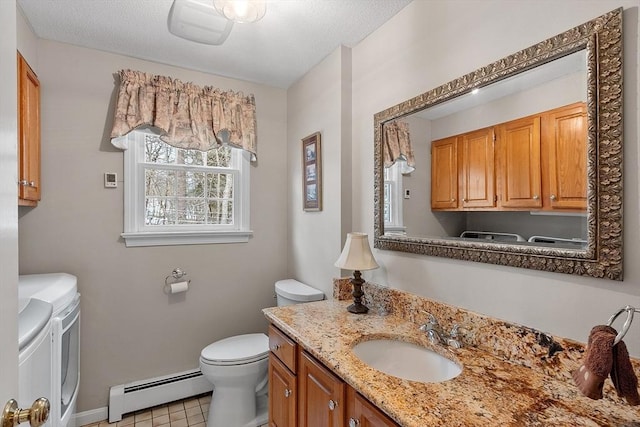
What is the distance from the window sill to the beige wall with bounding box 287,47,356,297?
1.54ft

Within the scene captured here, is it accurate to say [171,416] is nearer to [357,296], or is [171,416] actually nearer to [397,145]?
[357,296]

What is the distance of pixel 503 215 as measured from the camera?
1.27 m

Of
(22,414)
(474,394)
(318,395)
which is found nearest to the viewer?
(22,414)

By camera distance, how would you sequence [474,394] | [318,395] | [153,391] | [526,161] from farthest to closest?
[153,391] → [318,395] → [526,161] → [474,394]

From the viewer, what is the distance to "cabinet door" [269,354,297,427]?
1.52 meters

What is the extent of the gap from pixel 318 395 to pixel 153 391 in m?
1.58

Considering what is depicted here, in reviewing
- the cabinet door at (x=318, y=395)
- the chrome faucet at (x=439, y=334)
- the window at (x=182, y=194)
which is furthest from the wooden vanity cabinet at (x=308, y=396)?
the window at (x=182, y=194)

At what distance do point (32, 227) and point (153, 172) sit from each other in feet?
2.55

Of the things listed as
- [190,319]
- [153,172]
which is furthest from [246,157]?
[190,319]

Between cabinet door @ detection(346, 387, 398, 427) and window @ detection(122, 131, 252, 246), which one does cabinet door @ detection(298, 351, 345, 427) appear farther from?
window @ detection(122, 131, 252, 246)

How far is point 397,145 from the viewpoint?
1.77 m

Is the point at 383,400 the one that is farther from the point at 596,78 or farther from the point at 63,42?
the point at 63,42

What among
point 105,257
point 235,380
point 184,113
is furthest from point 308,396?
point 184,113

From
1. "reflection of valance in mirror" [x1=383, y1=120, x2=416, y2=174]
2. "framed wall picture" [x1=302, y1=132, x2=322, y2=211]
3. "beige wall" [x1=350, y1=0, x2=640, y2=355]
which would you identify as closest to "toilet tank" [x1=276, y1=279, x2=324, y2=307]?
"beige wall" [x1=350, y1=0, x2=640, y2=355]
